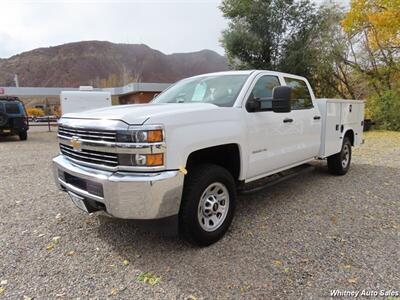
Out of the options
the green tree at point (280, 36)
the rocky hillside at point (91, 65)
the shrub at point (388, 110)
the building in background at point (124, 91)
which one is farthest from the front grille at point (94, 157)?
the rocky hillside at point (91, 65)

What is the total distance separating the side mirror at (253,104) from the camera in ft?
11.5

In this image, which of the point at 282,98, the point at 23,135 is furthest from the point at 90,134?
the point at 23,135

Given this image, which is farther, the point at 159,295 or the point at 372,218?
the point at 372,218

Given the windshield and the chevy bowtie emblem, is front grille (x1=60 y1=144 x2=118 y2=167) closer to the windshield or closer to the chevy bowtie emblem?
the chevy bowtie emblem

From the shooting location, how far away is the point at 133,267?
2.75 meters

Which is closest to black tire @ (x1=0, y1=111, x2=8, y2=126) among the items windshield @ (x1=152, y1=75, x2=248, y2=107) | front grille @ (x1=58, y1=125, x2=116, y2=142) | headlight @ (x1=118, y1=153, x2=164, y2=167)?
windshield @ (x1=152, y1=75, x2=248, y2=107)

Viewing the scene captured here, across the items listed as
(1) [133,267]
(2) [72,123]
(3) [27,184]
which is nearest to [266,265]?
(1) [133,267]

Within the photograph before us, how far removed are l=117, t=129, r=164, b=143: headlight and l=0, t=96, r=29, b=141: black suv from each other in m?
13.9

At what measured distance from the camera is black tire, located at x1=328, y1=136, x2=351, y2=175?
5.91m

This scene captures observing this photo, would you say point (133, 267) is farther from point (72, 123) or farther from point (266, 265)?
point (72, 123)

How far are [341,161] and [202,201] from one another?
4098 mm

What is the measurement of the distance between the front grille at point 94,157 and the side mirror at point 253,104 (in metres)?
1.72

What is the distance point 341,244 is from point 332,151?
9.06 ft

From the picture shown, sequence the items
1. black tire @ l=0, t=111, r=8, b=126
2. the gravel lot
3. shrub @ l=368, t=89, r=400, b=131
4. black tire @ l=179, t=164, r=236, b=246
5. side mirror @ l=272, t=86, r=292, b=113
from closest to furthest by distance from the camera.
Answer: the gravel lot < black tire @ l=179, t=164, r=236, b=246 < side mirror @ l=272, t=86, r=292, b=113 < black tire @ l=0, t=111, r=8, b=126 < shrub @ l=368, t=89, r=400, b=131
